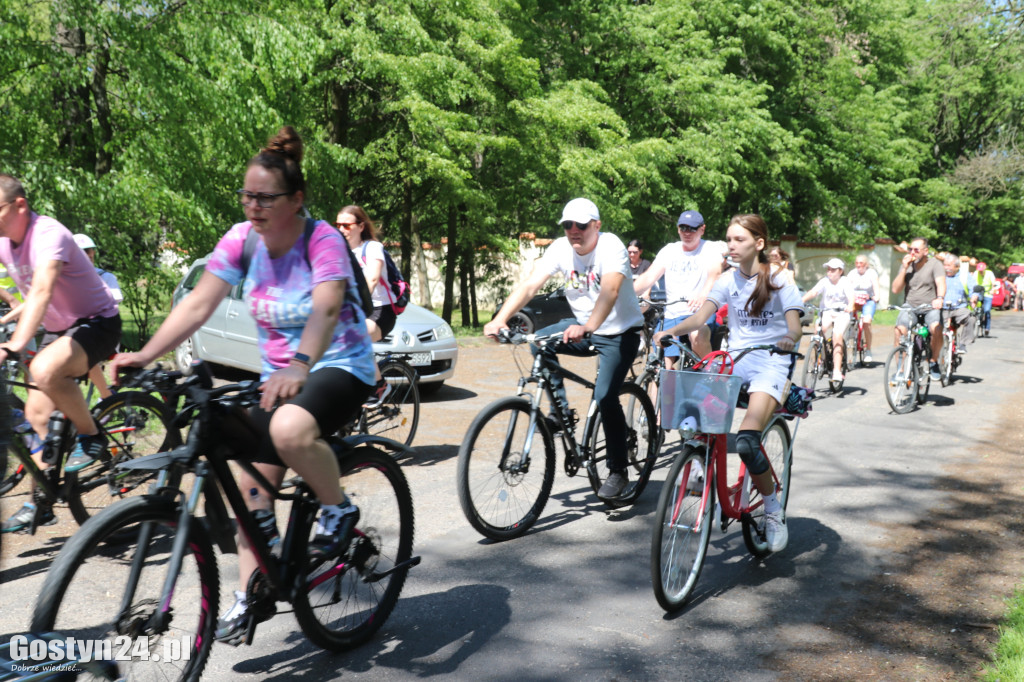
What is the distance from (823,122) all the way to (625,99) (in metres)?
10.3

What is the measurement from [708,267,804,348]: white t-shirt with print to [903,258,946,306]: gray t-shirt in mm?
7361

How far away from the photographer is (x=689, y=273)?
884cm

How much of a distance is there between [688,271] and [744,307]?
3.51m

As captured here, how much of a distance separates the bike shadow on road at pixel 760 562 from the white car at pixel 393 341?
5.29m

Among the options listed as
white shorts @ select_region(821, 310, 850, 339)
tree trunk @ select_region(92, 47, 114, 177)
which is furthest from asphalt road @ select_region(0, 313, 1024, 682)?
tree trunk @ select_region(92, 47, 114, 177)

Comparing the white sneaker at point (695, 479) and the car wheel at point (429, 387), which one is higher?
the white sneaker at point (695, 479)

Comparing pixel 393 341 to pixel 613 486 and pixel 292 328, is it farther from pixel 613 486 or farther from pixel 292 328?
pixel 292 328

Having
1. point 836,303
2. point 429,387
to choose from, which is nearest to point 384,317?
point 429,387

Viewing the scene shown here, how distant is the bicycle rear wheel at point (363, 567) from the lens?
3.81 meters

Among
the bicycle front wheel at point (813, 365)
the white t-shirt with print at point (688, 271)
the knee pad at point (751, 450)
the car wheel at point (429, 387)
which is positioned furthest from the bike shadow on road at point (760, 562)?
the bicycle front wheel at point (813, 365)

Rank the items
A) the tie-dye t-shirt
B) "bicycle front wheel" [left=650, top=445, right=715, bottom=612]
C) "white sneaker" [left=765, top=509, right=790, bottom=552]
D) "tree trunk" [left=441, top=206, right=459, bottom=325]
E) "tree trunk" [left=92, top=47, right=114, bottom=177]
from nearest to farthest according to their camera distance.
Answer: the tie-dye t-shirt → "bicycle front wheel" [left=650, top=445, right=715, bottom=612] → "white sneaker" [left=765, top=509, right=790, bottom=552] → "tree trunk" [left=92, top=47, right=114, bottom=177] → "tree trunk" [left=441, top=206, right=459, bottom=325]

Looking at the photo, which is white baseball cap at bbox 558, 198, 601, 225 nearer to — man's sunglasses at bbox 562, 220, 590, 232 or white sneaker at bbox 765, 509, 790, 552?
man's sunglasses at bbox 562, 220, 590, 232

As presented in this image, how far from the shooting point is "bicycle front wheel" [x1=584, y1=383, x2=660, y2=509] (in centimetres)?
619

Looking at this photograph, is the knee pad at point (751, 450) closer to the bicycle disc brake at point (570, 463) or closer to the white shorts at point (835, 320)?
the bicycle disc brake at point (570, 463)
